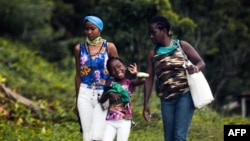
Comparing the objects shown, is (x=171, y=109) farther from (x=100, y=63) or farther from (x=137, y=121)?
(x=137, y=121)

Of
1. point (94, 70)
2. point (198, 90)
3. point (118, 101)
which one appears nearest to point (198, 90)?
point (198, 90)

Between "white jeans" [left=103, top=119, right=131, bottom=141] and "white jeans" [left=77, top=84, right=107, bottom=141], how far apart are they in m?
0.13

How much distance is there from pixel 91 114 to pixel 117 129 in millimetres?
379

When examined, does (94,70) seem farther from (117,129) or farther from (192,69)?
(192,69)

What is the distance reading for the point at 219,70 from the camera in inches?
1218

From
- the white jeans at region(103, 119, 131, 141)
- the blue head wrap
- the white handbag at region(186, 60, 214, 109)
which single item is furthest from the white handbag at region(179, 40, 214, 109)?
the blue head wrap

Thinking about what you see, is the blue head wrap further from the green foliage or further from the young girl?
the green foliage

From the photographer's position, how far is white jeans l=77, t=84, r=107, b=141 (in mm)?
7516

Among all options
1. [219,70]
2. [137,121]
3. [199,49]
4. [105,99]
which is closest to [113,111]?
[105,99]

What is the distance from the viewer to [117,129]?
7434 mm

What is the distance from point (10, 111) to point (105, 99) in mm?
6183

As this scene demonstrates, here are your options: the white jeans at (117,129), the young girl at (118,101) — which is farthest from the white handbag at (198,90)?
the white jeans at (117,129)

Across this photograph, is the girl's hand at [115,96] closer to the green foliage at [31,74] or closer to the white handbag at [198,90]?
the white handbag at [198,90]

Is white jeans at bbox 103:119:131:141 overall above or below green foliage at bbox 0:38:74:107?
below
